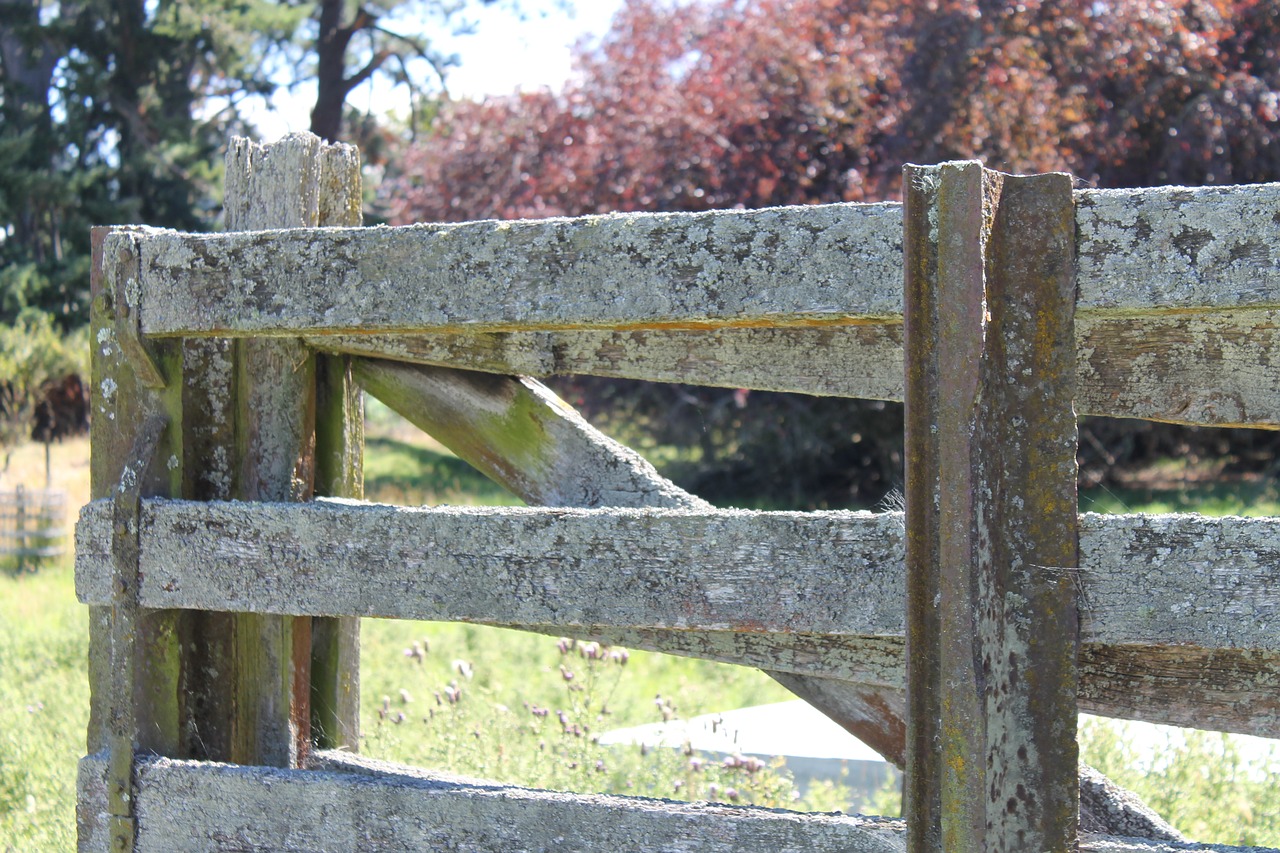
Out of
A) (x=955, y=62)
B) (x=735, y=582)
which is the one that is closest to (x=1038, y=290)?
(x=735, y=582)

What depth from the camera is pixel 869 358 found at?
192 centimetres

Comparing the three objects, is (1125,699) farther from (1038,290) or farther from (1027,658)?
(1038,290)

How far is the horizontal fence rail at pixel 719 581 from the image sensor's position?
1.52 meters

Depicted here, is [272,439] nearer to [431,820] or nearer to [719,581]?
[431,820]

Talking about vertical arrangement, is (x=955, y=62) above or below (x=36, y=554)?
above

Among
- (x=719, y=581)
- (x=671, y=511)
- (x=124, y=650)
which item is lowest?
(x=124, y=650)

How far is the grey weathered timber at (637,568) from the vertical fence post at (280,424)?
0.29m

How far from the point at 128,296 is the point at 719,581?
127 cm

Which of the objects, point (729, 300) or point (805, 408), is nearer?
point (729, 300)

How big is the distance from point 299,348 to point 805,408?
865cm

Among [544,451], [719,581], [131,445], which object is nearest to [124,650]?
[131,445]

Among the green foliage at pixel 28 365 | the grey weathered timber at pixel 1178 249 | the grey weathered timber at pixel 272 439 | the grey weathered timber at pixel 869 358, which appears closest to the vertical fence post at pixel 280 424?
the grey weathered timber at pixel 272 439

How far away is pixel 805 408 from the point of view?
10.7 m

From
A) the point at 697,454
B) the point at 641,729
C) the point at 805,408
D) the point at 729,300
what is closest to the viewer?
the point at 729,300
